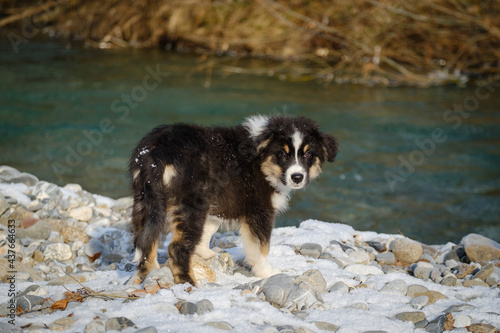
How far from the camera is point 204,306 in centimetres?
389

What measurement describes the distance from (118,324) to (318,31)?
12937mm

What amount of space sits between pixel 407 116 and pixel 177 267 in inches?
→ 322

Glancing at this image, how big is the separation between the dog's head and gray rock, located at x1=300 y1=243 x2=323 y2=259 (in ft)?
2.66

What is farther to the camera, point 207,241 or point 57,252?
point 57,252

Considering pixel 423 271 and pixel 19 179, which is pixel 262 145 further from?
pixel 19 179

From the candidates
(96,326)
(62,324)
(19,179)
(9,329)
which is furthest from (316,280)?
(19,179)

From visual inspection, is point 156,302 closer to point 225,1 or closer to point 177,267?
point 177,267

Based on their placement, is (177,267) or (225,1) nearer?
(177,267)

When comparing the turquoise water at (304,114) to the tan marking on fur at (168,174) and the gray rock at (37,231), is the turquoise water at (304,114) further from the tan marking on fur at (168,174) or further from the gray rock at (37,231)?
the tan marking on fur at (168,174)

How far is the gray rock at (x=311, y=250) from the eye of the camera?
5.57 m

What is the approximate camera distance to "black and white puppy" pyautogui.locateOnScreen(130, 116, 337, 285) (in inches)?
170

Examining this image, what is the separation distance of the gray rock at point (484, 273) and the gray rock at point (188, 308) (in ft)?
9.00

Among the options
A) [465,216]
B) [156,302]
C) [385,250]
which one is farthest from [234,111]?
[156,302]

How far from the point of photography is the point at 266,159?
16.2ft
